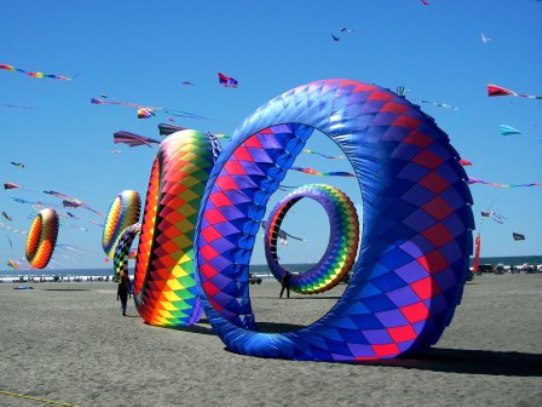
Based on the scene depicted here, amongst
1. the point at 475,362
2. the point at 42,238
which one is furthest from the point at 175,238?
the point at 42,238

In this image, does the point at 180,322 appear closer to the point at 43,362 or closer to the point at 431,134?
the point at 43,362

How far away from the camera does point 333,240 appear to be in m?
26.8

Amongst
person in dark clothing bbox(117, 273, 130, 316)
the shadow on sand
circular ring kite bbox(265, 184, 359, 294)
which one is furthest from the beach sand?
circular ring kite bbox(265, 184, 359, 294)

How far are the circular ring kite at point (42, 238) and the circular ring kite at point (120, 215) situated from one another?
3.35m

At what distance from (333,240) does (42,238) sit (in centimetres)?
2121

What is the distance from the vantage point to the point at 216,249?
12195 millimetres

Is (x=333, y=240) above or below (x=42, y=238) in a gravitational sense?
above

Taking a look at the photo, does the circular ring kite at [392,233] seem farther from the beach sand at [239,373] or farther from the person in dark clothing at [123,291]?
the person in dark clothing at [123,291]

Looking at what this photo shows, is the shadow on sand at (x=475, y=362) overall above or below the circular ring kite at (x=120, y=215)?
below

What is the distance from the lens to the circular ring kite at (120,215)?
131 ft

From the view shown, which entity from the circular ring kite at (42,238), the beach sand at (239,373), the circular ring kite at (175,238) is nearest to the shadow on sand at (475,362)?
the beach sand at (239,373)

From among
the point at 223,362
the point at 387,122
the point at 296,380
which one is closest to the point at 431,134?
the point at 387,122

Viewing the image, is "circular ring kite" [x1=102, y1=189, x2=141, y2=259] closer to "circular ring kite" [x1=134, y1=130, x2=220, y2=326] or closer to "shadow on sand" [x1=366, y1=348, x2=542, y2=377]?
"circular ring kite" [x1=134, y1=130, x2=220, y2=326]

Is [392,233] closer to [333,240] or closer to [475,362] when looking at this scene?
[475,362]
